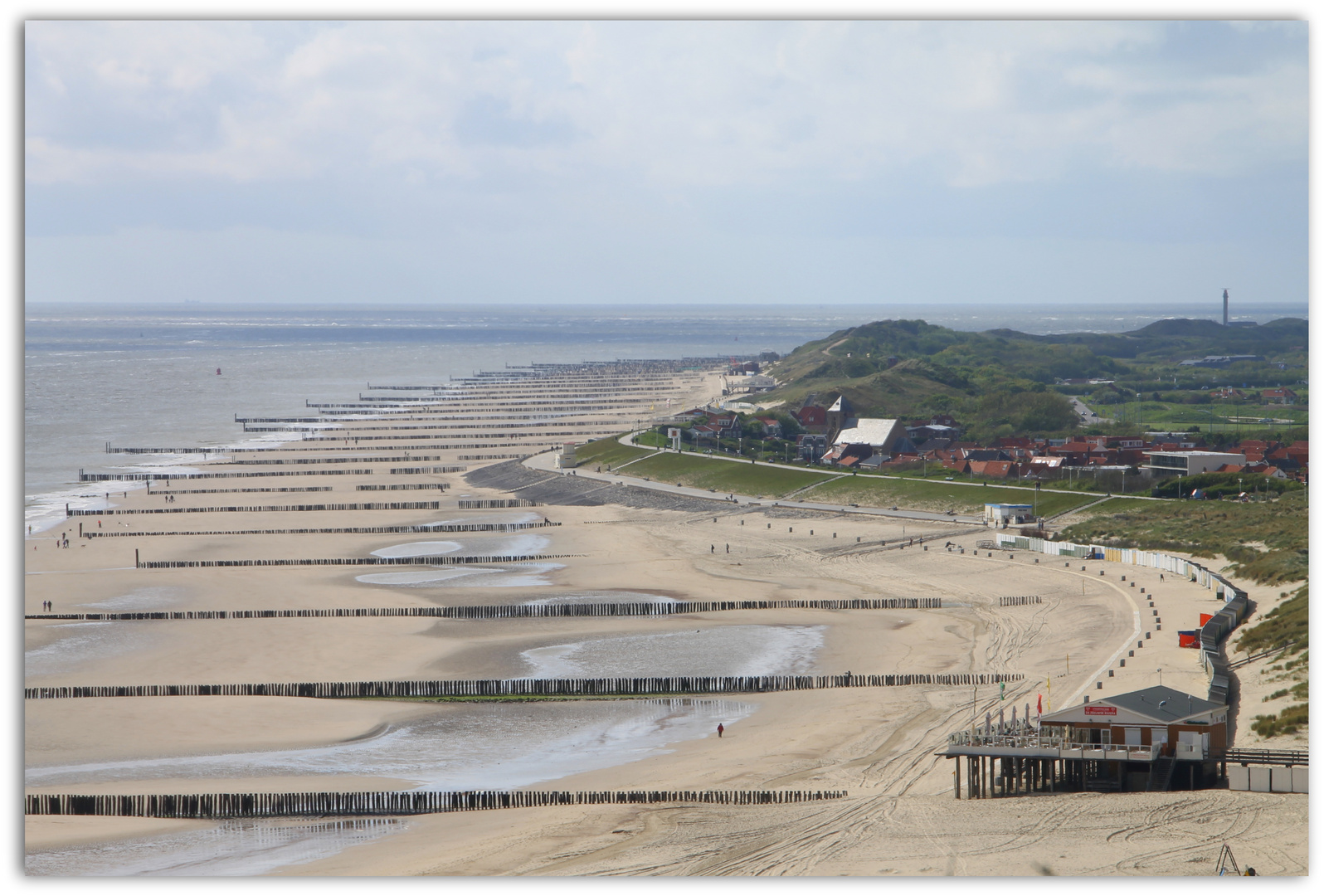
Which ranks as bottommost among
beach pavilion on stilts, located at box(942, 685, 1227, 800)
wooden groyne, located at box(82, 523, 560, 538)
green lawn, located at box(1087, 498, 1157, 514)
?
wooden groyne, located at box(82, 523, 560, 538)

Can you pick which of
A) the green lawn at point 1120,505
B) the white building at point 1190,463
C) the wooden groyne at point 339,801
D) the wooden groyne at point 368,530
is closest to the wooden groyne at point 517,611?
the wooden groyne at point 368,530

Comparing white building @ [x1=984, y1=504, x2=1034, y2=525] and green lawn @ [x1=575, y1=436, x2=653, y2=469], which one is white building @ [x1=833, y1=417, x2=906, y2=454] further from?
white building @ [x1=984, y1=504, x2=1034, y2=525]

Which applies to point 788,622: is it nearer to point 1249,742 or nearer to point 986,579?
point 986,579

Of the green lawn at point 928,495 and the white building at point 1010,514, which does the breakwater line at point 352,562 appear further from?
the white building at point 1010,514

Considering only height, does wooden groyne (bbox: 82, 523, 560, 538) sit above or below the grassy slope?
below

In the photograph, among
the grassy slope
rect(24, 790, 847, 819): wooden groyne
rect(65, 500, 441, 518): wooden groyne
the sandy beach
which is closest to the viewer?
the sandy beach

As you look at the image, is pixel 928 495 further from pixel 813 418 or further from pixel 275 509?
pixel 813 418

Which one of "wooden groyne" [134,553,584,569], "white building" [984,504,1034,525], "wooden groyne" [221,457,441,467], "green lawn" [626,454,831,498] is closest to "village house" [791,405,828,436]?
"green lawn" [626,454,831,498]

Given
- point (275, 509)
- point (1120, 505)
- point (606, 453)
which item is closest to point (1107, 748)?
point (1120, 505)
